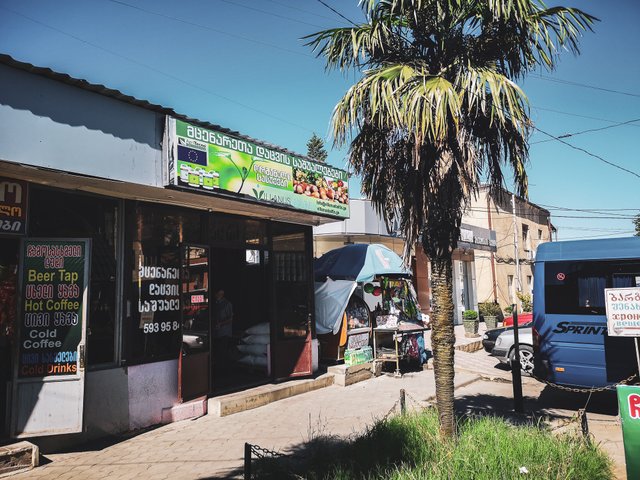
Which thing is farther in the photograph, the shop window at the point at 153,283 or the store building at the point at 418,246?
the store building at the point at 418,246

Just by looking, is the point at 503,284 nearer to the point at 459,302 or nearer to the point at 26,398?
the point at 459,302

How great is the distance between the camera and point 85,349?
571 centimetres

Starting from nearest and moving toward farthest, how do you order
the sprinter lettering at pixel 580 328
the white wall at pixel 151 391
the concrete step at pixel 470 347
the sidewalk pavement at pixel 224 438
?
the sidewalk pavement at pixel 224 438 → the white wall at pixel 151 391 → the sprinter lettering at pixel 580 328 → the concrete step at pixel 470 347

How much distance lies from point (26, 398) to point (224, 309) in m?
4.66

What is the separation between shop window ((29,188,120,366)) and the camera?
5957mm

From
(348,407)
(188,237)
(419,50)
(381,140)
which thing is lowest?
(348,407)

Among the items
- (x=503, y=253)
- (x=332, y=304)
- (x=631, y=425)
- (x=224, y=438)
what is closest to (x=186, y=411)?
(x=224, y=438)

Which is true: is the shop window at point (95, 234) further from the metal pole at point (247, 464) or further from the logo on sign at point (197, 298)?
the metal pole at point (247, 464)

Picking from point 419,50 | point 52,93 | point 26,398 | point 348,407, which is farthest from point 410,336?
point 52,93

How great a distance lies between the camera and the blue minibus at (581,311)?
7.27m

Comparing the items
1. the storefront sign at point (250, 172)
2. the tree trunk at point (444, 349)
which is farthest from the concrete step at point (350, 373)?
the tree trunk at point (444, 349)

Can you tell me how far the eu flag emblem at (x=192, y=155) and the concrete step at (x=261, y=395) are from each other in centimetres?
405

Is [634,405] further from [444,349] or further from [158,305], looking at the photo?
[158,305]

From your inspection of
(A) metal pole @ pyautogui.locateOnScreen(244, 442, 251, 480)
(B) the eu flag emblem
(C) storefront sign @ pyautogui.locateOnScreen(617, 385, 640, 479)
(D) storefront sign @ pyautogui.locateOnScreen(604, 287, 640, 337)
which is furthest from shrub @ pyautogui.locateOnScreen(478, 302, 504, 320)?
(A) metal pole @ pyautogui.locateOnScreen(244, 442, 251, 480)
